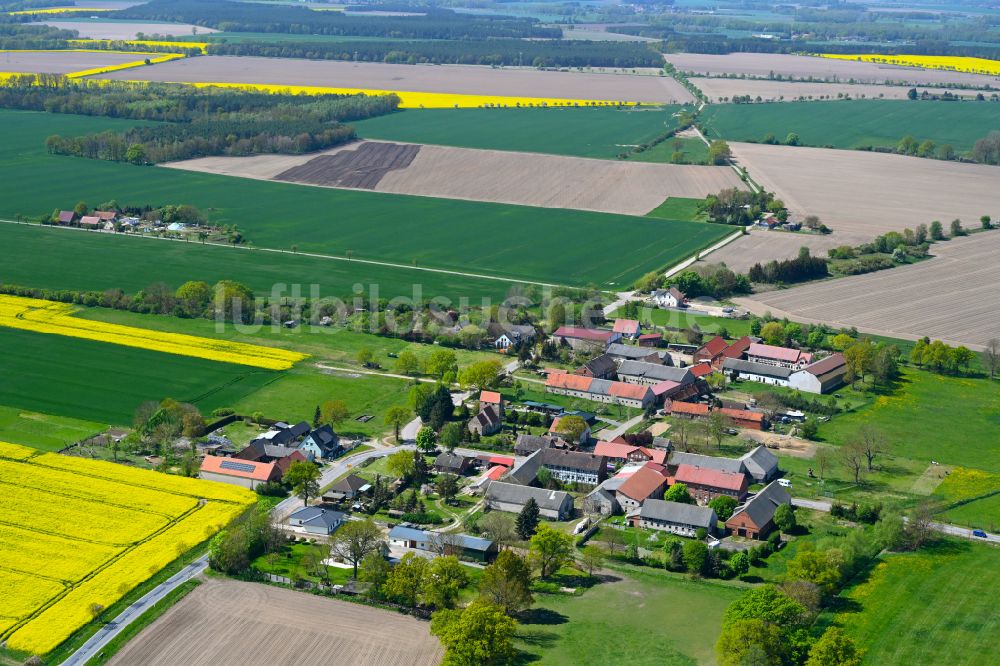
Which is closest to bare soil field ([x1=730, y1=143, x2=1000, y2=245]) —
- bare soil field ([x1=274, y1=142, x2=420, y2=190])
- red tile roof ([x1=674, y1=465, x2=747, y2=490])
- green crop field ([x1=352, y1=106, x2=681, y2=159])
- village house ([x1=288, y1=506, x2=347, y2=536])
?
green crop field ([x1=352, y1=106, x2=681, y2=159])

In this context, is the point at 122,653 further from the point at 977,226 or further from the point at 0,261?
the point at 977,226

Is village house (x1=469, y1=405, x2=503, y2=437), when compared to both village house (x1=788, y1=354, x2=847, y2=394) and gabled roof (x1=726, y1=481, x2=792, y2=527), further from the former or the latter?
village house (x1=788, y1=354, x2=847, y2=394)

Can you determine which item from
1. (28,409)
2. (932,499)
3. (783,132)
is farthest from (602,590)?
(783,132)

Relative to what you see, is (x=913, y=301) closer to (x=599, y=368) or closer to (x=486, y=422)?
(x=599, y=368)

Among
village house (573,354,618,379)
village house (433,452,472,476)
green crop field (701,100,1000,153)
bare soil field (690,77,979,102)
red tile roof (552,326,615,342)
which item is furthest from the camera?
bare soil field (690,77,979,102)

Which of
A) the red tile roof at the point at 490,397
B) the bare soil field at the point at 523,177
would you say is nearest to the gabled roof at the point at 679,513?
the red tile roof at the point at 490,397
